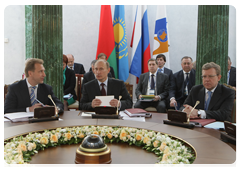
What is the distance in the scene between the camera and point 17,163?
1215mm

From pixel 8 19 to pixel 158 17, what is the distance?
4.56 metres

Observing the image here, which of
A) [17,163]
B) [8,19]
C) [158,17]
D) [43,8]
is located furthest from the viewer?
[8,19]

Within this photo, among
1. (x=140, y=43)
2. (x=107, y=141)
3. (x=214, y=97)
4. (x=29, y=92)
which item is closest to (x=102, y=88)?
(x=29, y=92)

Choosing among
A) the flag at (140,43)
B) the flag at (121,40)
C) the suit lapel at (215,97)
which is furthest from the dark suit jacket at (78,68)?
the suit lapel at (215,97)

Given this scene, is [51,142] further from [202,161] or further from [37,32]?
[37,32]

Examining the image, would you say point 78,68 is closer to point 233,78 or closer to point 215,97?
point 233,78

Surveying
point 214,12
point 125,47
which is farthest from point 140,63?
Answer: point 214,12

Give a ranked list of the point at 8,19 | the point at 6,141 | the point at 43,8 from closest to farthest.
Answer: the point at 6,141 < the point at 43,8 < the point at 8,19

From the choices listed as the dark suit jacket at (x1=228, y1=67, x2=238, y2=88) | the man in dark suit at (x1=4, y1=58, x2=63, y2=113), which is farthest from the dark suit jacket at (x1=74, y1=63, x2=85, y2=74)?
the dark suit jacket at (x1=228, y1=67, x2=238, y2=88)

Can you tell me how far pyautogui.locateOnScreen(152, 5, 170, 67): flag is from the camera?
6.59 metres

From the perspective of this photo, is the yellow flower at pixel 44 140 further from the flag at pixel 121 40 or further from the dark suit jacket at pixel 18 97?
the flag at pixel 121 40

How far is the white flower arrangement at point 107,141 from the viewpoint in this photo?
1288mm

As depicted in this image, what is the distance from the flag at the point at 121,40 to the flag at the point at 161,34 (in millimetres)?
851

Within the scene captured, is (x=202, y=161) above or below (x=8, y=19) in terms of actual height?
below
